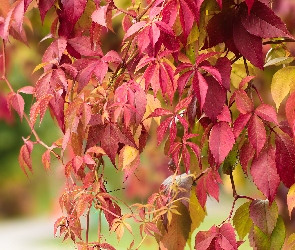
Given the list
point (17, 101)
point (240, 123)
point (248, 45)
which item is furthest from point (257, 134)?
point (17, 101)

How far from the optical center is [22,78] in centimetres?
743

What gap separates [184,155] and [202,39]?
0.19 metres

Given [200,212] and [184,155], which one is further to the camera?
[200,212]

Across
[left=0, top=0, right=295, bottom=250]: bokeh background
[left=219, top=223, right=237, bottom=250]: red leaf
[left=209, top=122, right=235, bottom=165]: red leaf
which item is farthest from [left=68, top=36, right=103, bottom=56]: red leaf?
[left=0, top=0, right=295, bottom=250]: bokeh background

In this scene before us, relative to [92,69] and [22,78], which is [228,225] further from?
[22,78]

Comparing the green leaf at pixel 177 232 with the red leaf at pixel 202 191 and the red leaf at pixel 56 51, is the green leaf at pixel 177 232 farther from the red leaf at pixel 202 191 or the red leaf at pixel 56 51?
the red leaf at pixel 56 51

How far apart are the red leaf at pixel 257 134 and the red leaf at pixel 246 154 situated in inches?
1.6

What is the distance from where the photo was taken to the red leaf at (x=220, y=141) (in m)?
0.89

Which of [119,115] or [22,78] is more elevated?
[22,78]

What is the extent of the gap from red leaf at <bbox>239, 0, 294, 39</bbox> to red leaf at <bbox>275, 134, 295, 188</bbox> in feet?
0.53

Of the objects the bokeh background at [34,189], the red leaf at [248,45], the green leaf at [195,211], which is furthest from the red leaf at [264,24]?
the bokeh background at [34,189]

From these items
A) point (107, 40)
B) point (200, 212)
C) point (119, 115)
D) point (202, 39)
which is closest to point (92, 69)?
point (119, 115)

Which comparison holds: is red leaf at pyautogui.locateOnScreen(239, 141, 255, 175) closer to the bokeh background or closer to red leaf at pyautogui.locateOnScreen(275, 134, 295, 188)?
red leaf at pyautogui.locateOnScreen(275, 134, 295, 188)

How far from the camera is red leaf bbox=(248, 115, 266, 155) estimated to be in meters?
0.89
